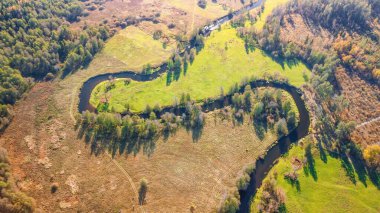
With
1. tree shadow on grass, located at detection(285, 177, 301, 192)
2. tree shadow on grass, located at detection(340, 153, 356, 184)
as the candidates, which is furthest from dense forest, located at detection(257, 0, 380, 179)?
A: tree shadow on grass, located at detection(285, 177, 301, 192)

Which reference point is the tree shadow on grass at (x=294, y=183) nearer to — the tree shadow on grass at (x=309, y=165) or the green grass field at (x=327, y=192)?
the green grass field at (x=327, y=192)

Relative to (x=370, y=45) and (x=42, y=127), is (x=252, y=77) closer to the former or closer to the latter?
(x=370, y=45)

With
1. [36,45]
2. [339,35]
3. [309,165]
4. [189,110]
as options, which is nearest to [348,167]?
[309,165]

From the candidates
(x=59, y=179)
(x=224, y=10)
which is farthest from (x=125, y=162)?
(x=224, y=10)

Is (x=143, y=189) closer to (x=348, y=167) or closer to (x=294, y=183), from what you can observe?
(x=294, y=183)

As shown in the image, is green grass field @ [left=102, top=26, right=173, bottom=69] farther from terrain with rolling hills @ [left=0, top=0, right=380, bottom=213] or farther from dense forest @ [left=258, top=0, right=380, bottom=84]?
dense forest @ [left=258, top=0, right=380, bottom=84]

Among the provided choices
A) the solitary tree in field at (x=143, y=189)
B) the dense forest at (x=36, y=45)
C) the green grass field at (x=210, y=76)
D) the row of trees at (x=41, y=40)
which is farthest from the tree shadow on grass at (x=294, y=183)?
the row of trees at (x=41, y=40)

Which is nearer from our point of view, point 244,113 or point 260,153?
point 260,153
